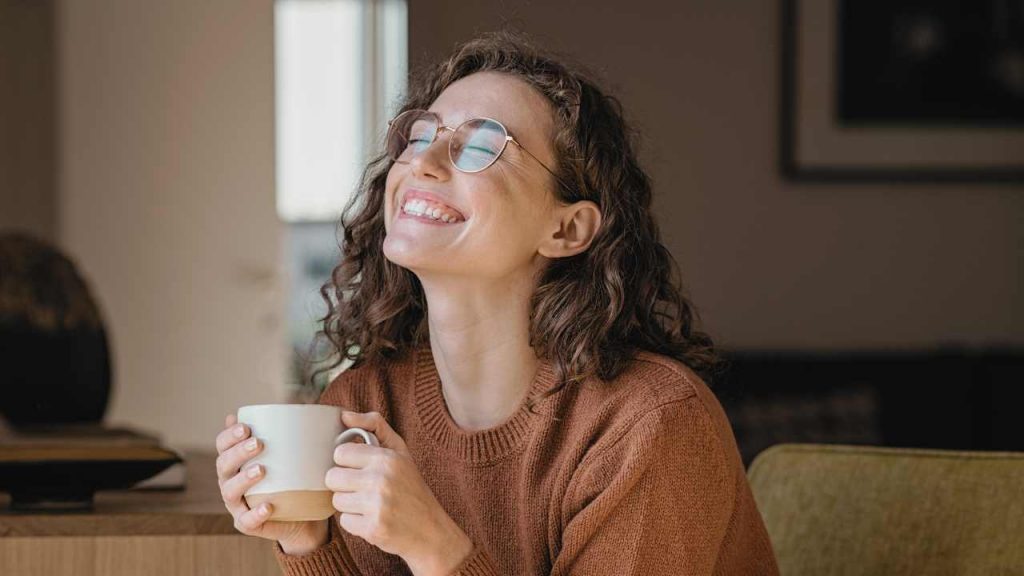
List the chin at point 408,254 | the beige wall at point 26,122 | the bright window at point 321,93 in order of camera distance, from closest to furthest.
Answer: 1. the chin at point 408,254
2. the beige wall at point 26,122
3. the bright window at point 321,93

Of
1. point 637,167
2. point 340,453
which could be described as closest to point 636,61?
Answer: point 637,167

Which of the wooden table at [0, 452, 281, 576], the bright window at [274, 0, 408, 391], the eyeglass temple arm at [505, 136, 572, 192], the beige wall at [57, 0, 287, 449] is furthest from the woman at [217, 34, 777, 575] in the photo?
the bright window at [274, 0, 408, 391]

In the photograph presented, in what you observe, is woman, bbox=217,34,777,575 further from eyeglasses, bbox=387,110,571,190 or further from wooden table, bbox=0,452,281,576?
wooden table, bbox=0,452,281,576

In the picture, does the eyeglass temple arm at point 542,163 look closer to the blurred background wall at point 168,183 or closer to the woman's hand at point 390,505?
the woman's hand at point 390,505

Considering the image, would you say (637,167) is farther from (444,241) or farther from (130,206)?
(130,206)

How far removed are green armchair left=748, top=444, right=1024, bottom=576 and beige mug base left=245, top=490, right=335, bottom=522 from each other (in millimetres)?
609

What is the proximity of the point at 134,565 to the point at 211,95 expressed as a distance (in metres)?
3.99

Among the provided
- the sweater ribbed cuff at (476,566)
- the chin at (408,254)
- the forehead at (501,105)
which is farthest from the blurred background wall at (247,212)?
the sweater ribbed cuff at (476,566)

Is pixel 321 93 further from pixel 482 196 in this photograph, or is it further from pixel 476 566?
pixel 476 566

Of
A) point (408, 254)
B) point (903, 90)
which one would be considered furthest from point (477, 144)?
point (903, 90)

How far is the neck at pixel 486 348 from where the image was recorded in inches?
54.4

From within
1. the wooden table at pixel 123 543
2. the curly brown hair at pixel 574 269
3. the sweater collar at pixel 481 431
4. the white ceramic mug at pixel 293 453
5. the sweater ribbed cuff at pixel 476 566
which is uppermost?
the curly brown hair at pixel 574 269

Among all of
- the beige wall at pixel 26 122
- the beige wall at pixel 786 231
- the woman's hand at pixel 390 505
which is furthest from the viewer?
the beige wall at pixel 26 122

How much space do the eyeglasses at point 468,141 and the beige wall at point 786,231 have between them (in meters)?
2.23
